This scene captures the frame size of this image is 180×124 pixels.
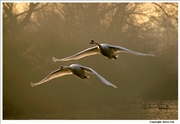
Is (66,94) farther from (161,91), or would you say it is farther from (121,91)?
(161,91)

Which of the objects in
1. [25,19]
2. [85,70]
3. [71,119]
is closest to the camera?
[85,70]

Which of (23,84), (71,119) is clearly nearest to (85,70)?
(71,119)

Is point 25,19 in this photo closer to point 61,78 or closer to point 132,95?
point 61,78

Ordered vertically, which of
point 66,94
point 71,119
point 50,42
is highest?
point 50,42

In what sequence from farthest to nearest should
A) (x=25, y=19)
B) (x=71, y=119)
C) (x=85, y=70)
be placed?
(x=25, y=19)
(x=71, y=119)
(x=85, y=70)

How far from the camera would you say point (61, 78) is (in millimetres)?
4262

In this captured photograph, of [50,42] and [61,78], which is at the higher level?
[50,42]

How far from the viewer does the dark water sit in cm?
402

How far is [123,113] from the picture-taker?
4.10 metres

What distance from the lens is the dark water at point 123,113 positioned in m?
4.02

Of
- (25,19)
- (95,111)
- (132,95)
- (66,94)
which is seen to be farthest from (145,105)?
(25,19)

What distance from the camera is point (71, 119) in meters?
4.07

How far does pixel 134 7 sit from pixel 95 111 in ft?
3.61

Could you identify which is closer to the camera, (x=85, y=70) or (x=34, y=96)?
(x=85, y=70)
